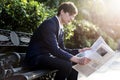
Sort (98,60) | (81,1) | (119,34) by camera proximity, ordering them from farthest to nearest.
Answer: (119,34), (81,1), (98,60)

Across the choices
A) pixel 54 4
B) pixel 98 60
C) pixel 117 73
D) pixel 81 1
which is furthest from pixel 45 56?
pixel 81 1

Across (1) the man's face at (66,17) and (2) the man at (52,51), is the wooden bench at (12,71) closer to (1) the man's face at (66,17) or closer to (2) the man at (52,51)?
(2) the man at (52,51)

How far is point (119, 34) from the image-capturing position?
2145 cm

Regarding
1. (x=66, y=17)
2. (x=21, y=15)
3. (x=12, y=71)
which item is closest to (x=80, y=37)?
(x=21, y=15)

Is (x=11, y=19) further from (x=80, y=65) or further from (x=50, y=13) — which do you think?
(x=80, y=65)

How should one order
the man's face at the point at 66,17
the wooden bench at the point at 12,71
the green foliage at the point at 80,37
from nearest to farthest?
1. the wooden bench at the point at 12,71
2. the man's face at the point at 66,17
3. the green foliage at the point at 80,37

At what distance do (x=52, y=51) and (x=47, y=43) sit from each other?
15cm

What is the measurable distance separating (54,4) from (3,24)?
619cm

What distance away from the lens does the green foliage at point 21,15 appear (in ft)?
31.2

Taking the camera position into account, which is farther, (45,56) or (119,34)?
(119,34)

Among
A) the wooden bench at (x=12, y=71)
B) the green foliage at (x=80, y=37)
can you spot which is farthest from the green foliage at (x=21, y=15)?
the green foliage at (x=80, y=37)

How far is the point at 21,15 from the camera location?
962cm

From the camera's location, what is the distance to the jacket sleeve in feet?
22.5

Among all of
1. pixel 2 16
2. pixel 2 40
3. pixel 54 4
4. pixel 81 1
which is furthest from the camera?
pixel 81 1
